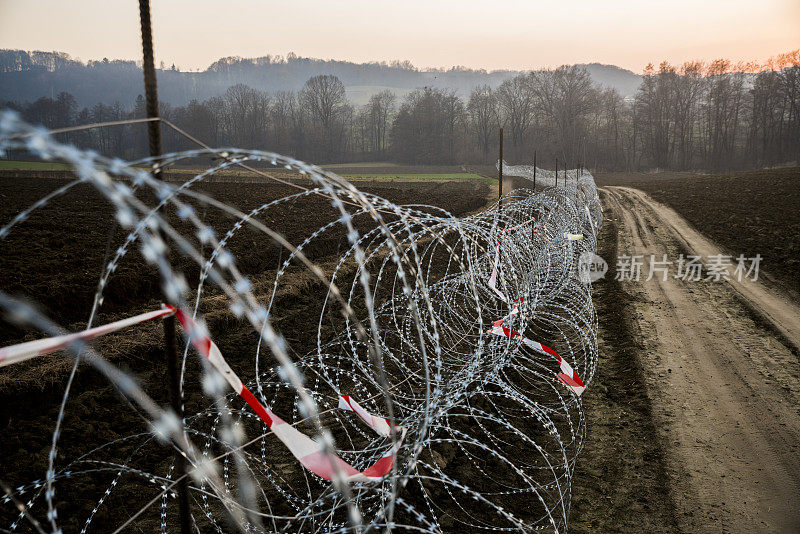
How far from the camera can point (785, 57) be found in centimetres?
6191

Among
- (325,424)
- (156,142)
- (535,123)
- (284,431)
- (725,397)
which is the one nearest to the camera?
(156,142)

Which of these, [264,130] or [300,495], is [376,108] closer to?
[264,130]

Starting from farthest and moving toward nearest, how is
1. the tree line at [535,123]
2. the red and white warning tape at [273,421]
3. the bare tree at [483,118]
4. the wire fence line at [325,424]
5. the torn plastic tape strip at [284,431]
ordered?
1. the bare tree at [483,118]
2. the tree line at [535,123]
3. the torn plastic tape strip at [284,431]
4. the red and white warning tape at [273,421]
5. the wire fence line at [325,424]

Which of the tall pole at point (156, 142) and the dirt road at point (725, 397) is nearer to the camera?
the tall pole at point (156, 142)

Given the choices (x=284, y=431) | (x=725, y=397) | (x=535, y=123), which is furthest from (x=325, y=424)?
(x=535, y=123)

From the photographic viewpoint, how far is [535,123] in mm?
80312

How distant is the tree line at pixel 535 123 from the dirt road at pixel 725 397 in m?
→ 58.1

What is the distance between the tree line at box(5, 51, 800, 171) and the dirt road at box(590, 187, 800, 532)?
5814cm

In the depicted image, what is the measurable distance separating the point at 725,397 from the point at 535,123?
7942cm

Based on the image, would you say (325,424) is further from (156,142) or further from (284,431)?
(156,142)

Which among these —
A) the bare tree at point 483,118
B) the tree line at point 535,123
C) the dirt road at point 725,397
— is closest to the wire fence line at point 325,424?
the dirt road at point 725,397

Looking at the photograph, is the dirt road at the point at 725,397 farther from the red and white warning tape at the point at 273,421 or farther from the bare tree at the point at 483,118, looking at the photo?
the bare tree at the point at 483,118

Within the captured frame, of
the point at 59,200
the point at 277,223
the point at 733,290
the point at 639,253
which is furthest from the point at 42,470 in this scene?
the point at 59,200

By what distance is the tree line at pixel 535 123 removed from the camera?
61.5 metres
